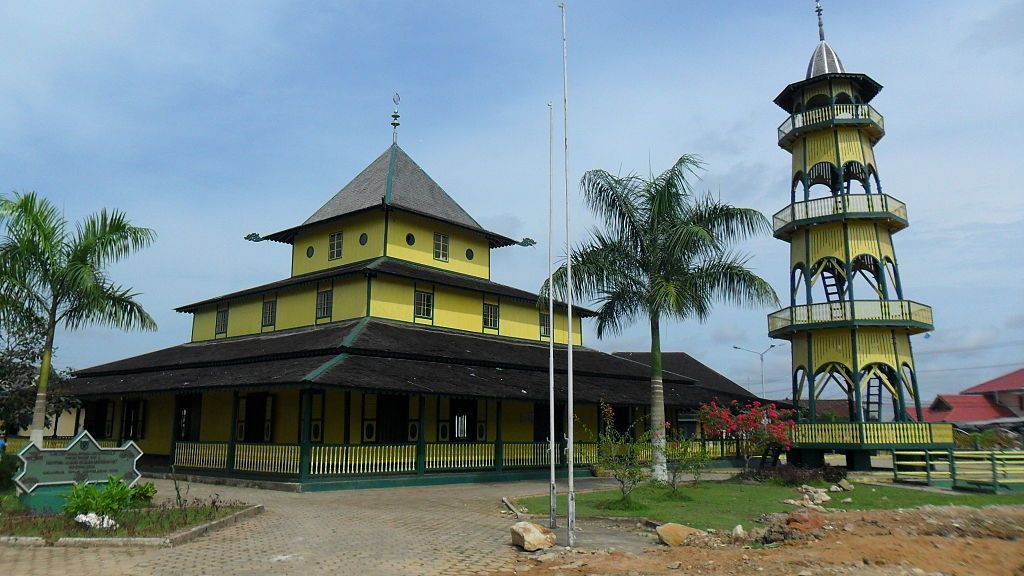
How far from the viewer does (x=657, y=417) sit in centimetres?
2000

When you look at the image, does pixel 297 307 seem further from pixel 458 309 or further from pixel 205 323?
pixel 205 323

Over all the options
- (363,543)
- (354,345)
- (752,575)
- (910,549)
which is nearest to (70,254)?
(354,345)

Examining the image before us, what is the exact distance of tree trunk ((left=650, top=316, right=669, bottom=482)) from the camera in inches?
765

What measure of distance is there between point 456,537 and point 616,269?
36.8ft

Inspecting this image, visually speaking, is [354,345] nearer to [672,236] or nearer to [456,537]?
[672,236]

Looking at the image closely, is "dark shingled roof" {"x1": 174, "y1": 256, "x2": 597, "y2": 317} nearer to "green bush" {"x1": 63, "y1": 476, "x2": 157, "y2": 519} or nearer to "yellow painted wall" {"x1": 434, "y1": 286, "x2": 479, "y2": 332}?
"yellow painted wall" {"x1": 434, "y1": 286, "x2": 479, "y2": 332}

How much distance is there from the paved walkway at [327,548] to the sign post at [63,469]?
100 inches

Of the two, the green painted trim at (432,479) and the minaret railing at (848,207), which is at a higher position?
the minaret railing at (848,207)

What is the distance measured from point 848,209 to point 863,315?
3788mm

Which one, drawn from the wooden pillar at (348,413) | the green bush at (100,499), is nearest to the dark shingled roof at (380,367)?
the wooden pillar at (348,413)

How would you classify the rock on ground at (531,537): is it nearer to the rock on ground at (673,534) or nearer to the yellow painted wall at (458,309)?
the rock on ground at (673,534)

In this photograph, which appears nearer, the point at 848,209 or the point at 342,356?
the point at 342,356

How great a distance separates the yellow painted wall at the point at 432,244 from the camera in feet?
92.8

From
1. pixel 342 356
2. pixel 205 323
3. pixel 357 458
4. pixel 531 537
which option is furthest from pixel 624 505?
pixel 205 323
